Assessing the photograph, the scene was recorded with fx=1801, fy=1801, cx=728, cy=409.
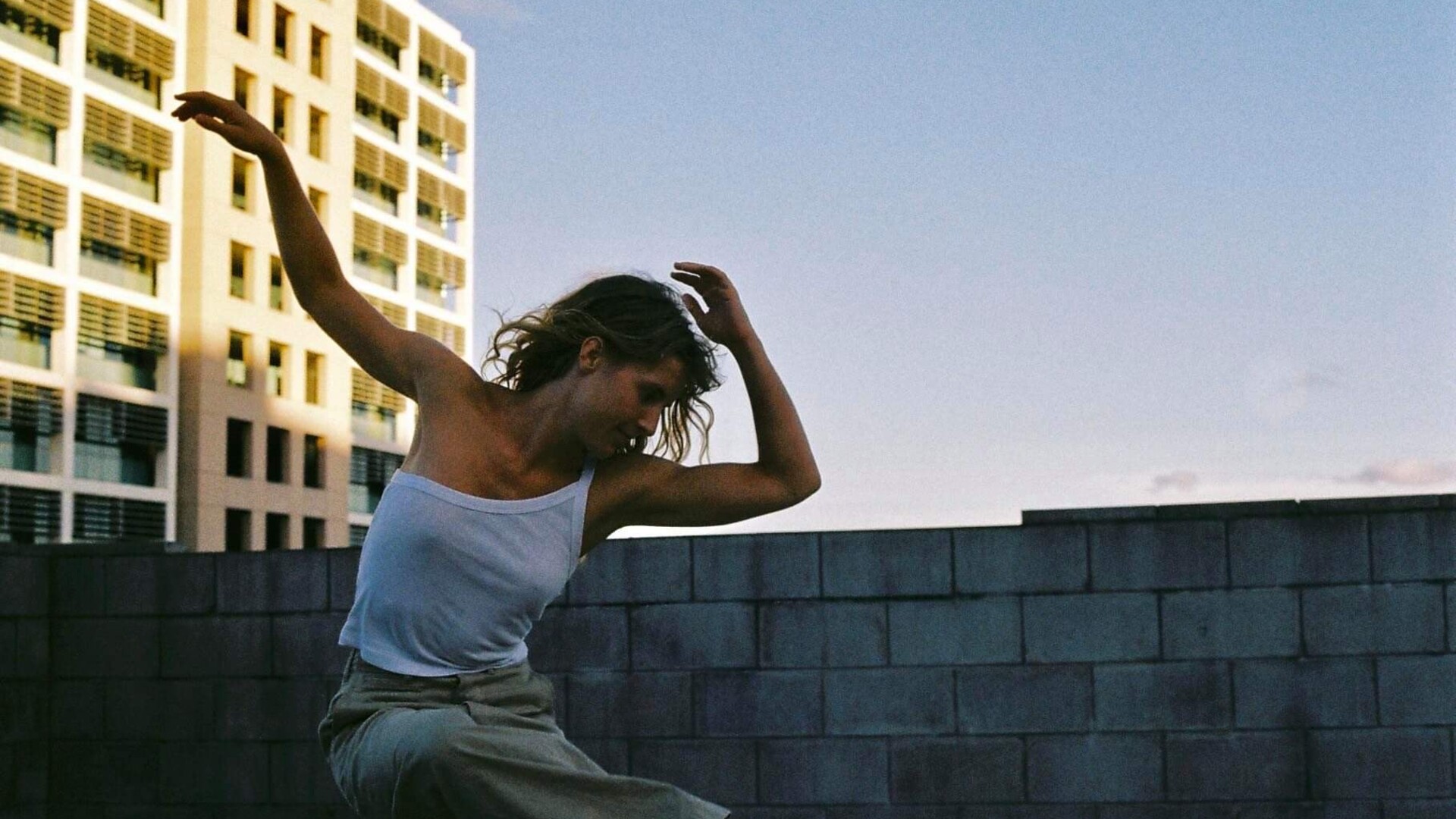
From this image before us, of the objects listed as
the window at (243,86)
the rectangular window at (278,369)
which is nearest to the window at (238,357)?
the rectangular window at (278,369)

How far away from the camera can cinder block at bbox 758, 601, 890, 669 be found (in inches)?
294

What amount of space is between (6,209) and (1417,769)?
46585 millimetres

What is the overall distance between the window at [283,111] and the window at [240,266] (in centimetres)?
411

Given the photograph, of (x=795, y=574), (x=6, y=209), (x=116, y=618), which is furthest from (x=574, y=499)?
(x=6, y=209)

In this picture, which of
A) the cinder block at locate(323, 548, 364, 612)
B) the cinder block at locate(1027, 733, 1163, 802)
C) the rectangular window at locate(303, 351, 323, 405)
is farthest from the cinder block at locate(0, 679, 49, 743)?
the rectangular window at locate(303, 351, 323, 405)

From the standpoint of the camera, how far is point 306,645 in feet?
26.8

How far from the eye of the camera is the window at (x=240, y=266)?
56.3m

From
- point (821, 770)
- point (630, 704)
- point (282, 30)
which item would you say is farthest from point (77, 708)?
point (282, 30)

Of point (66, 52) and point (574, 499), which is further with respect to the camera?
point (66, 52)

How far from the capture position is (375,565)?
2965 mm

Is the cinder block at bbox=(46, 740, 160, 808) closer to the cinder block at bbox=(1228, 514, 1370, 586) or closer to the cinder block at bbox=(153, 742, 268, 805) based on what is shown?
the cinder block at bbox=(153, 742, 268, 805)

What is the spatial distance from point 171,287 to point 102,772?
47.3 meters

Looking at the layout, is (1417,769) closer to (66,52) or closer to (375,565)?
(375,565)

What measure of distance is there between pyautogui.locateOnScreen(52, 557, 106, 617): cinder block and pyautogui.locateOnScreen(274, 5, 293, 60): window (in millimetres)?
52053
